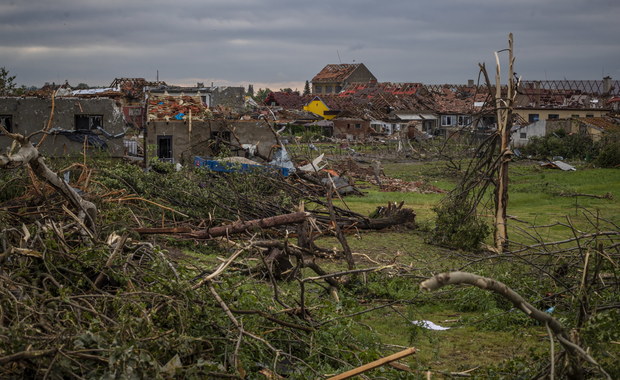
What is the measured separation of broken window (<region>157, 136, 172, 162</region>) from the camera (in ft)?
74.6

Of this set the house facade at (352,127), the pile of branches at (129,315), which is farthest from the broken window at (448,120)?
the pile of branches at (129,315)

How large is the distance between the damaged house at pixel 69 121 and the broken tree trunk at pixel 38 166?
13.0m

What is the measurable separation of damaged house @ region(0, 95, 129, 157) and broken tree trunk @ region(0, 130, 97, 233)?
1304cm

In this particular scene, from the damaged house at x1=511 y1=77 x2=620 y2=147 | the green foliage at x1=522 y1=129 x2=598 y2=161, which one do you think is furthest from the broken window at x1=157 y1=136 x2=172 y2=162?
the green foliage at x1=522 y1=129 x2=598 y2=161

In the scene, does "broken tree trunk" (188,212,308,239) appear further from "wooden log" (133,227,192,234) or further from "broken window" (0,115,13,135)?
"broken window" (0,115,13,135)

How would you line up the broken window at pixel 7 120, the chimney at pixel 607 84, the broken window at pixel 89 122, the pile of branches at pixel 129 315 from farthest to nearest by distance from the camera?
the chimney at pixel 607 84 < the broken window at pixel 89 122 < the broken window at pixel 7 120 < the pile of branches at pixel 129 315

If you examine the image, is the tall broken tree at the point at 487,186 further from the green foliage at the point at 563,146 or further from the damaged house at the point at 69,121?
the green foliage at the point at 563,146

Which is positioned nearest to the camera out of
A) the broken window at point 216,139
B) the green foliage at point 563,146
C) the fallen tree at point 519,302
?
the fallen tree at point 519,302

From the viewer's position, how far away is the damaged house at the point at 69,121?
64.5 feet

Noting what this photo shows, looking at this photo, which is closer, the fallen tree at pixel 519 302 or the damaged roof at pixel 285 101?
the fallen tree at pixel 519 302

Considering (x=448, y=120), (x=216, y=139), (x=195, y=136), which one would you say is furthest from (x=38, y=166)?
(x=448, y=120)

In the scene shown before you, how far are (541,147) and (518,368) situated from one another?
123 ft

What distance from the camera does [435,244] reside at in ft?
47.5

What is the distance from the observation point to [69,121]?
20.1 metres
